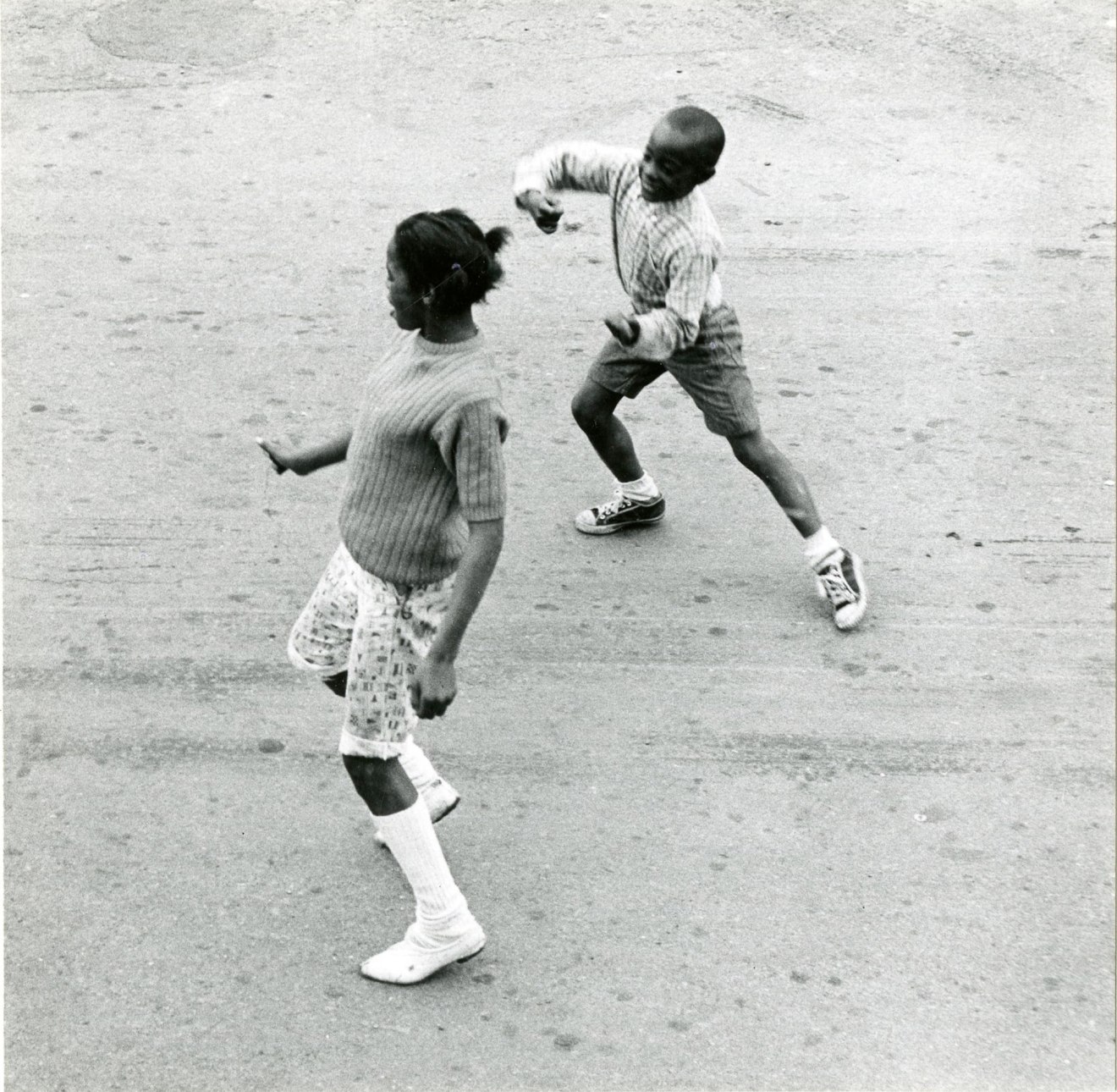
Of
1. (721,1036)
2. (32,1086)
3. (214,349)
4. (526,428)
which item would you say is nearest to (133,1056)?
(32,1086)

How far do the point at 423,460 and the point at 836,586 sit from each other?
2.03m

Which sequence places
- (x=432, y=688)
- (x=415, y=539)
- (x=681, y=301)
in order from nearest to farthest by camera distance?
(x=432, y=688)
(x=415, y=539)
(x=681, y=301)

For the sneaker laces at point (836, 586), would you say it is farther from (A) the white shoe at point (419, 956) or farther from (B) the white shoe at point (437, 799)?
(A) the white shoe at point (419, 956)

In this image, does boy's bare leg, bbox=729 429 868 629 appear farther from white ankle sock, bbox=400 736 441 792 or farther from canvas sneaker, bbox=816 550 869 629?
white ankle sock, bbox=400 736 441 792

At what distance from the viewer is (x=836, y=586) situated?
4.99 meters

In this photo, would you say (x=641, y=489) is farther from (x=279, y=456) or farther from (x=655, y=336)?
(x=279, y=456)

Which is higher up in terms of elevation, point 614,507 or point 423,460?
point 423,460

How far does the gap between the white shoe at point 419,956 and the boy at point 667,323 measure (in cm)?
168

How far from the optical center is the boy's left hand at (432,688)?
3.36 m

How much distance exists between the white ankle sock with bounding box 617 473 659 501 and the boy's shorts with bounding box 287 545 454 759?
193 centimetres

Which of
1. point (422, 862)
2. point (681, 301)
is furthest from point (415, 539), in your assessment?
point (681, 301)

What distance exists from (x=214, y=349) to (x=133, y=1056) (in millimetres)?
3696

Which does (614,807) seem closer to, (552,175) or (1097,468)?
(552,175)

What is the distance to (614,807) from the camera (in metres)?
4.24
